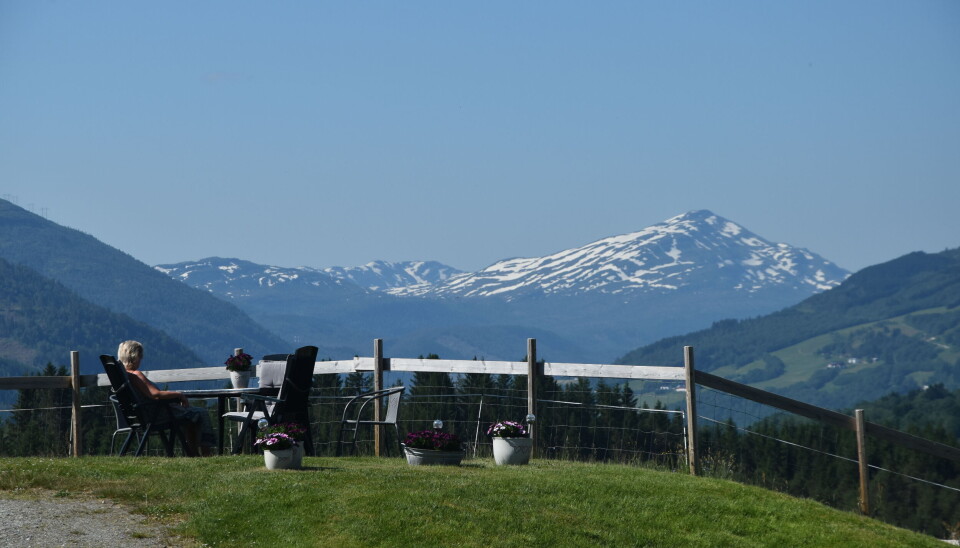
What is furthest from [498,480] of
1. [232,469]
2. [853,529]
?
[853,529]

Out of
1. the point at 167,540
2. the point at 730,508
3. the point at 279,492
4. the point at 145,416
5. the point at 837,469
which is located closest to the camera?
the point at 167,540

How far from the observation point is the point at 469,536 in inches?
321

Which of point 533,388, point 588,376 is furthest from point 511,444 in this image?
point 588,376

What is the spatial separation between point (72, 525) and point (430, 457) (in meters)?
3.77

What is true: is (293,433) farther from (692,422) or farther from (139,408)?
(692,422)

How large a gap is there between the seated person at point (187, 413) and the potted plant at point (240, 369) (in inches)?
59.9

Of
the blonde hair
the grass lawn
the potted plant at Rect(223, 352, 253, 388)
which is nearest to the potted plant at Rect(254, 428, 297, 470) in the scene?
the grass lawn

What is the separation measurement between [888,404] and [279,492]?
12874 centimetres

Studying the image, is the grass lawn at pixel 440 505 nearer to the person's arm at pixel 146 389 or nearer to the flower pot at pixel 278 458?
the flower pot at pixel 278 458

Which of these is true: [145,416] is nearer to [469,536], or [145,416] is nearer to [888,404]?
[469,536]

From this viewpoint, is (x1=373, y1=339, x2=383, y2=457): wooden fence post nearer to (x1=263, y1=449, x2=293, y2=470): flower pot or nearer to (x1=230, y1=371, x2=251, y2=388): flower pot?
(x1=230, y1=371, x2=251, y2=388): flower pot

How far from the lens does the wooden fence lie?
1165 centimetres

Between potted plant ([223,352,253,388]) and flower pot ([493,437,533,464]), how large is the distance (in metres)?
3.28

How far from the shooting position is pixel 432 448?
1096 centimetres
